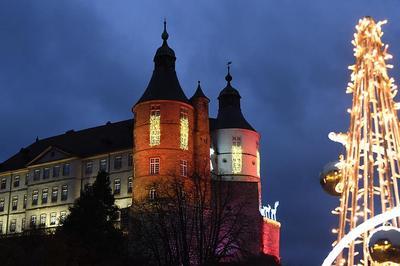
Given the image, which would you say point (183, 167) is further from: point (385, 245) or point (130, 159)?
point (385, 245)

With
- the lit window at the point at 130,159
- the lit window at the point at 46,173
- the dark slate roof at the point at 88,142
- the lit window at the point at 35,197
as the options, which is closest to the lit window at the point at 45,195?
the lit window at the point at 35,197

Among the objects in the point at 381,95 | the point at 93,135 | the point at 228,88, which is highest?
the point at 228,88

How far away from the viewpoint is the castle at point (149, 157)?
2405 inches

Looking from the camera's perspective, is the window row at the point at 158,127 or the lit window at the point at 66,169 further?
the lit window at the point at 66,169

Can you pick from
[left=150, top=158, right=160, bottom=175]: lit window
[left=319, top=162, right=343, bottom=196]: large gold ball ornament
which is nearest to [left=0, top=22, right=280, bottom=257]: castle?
[left=150, top=158, right=160, bottom=175]: lit window

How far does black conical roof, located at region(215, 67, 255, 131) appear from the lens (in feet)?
238

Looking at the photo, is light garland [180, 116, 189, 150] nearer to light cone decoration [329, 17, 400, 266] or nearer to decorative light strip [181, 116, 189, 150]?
decorative light strip [181, 116, 189, 150]

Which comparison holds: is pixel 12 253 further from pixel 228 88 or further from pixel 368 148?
pixel 228 88

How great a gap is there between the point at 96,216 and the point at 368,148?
123ft

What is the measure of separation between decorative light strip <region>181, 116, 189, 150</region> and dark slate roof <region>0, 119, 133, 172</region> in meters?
10.5

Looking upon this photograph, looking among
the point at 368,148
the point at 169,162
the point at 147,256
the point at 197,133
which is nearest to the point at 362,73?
the point at 368,148

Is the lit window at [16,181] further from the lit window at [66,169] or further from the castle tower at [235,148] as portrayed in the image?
the castle tower at [235,148]

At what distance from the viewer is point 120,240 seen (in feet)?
151

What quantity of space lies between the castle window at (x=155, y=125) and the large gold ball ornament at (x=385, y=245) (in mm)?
51157
